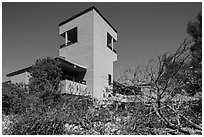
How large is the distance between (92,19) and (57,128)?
5756mm

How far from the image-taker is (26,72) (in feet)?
21.5

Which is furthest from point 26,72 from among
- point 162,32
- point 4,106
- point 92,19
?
point 162,32

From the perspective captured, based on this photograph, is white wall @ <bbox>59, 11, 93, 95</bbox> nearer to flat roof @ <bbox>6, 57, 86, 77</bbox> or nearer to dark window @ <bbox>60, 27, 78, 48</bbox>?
dark window @ <bbox>60, 27, 78, 48</bbox>

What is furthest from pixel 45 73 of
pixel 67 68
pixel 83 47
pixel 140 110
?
pixel 140 110

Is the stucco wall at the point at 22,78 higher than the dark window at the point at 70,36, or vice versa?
the dark window at the point at 70,36

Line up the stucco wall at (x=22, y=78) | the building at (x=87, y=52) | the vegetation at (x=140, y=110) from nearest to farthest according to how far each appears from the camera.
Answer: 1. the vegetation at (x=140, y=110)
2. the stucco wall at (x=22, y=78)
3. the building at (x=87, y=52)

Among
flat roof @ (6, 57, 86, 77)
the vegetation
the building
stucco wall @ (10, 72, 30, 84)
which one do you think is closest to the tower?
the building

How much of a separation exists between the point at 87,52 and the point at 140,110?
16.7ft

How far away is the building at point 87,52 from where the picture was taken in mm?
7504

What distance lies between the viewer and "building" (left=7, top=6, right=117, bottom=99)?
7504 millimetres

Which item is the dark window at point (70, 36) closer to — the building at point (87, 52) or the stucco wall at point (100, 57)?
the building at point (87, 52)

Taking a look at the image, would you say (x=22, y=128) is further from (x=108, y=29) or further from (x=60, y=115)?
(x=108, y=29)

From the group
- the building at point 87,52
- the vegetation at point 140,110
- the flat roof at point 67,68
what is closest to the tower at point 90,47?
the building at point 87,52

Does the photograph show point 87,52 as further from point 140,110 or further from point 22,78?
point 140,110
